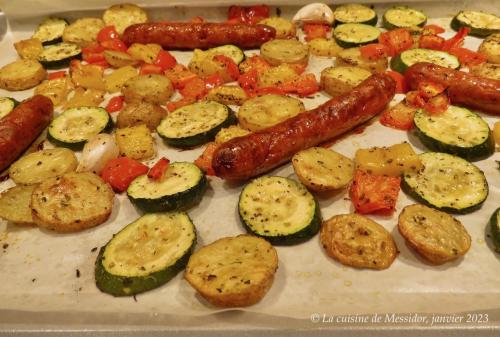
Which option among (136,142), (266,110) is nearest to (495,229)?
(266,110)

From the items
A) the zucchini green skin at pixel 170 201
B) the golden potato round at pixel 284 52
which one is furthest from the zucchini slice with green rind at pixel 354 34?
the zucchini green skin at pixel 170 201

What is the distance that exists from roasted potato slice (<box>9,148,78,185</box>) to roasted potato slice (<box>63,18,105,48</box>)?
1760mm

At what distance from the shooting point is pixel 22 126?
331cm

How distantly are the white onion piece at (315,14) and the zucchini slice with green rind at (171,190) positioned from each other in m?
2.37

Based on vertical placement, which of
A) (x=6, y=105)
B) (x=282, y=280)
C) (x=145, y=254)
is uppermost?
(x=6, y=105)

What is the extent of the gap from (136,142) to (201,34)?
1.54 m

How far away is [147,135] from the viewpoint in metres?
3.36

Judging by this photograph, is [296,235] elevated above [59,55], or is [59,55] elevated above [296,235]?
[59,55]

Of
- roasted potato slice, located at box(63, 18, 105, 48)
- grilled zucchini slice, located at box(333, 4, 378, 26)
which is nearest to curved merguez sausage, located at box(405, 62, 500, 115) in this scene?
grilled zucchini slice, located at box(333, 4, 378, 26)

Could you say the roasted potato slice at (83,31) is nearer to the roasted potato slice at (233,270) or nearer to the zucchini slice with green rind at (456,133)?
the roasted potato slice at (233,270)

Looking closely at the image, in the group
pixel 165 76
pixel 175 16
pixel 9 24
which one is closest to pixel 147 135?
pixel 165 76

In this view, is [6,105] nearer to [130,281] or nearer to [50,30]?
[50,30]

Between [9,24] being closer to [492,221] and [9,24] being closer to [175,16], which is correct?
[175,16]

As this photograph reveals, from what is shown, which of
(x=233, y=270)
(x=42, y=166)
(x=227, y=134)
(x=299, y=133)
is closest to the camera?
(x=233, y=270)
